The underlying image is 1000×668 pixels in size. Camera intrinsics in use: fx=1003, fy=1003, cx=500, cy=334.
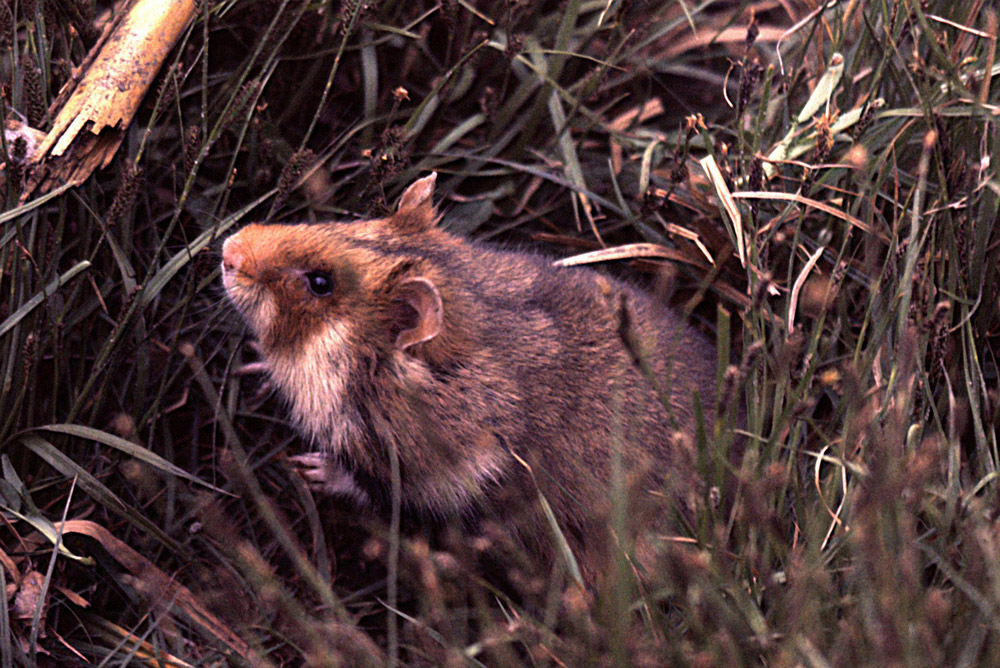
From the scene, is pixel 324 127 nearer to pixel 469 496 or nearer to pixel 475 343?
pixel 475 343

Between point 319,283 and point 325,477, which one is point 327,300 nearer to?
point 319,283

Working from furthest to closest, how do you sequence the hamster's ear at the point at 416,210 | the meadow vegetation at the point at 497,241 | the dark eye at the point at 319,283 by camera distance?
1. the hamster's ear at the point at 416,210
2. the dark eye at the point at 319,283
3. the meadow vegetation at the point at 497,241

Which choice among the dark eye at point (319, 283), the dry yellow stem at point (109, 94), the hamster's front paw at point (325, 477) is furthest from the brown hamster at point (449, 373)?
the dry yellow stem at point (109, 94)

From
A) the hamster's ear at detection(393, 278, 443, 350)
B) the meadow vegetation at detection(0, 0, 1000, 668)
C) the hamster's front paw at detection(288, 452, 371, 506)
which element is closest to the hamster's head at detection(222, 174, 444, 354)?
the hamster's ear at detection(393, 278, 443, 350)

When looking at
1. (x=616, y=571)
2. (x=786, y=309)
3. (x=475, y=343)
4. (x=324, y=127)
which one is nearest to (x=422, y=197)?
(x=475, y=343)

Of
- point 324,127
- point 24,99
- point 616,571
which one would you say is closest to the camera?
point 616,571

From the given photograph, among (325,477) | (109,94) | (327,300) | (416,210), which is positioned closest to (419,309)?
(327,300)

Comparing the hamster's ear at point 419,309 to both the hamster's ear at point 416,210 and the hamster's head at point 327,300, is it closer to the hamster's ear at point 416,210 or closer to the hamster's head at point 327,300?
the hamster's head at point 327,300
